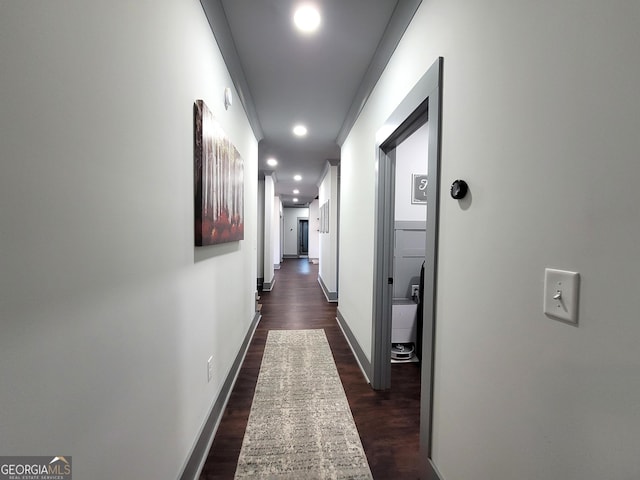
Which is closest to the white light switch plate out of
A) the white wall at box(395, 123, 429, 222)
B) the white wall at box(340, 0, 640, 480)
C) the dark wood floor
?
the white wall at box(340, 0, 640, 480)

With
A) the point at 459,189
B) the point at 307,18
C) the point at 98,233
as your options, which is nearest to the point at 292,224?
the point at 307,18

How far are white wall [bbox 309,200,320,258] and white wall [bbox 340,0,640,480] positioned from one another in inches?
375

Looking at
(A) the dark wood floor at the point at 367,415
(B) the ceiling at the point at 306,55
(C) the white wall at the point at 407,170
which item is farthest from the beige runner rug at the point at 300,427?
(B) the ceiling at the point at 306,55

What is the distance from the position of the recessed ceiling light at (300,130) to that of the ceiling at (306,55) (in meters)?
0.08

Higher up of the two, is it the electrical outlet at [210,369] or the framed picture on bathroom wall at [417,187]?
the framed picture on bathroom wall at [417,187]

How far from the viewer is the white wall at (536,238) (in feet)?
1.74

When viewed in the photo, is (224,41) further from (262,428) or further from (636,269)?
(262,428)

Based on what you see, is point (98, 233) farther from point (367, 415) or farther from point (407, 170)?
point (407, 170)

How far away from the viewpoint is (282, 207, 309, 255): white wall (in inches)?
520

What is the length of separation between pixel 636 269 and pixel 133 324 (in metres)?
1.28

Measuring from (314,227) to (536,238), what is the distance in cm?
1060

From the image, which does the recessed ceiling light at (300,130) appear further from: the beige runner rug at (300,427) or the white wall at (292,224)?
the white wall at (292,224)

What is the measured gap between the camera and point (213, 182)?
4.98ft

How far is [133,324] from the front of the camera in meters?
0.84
